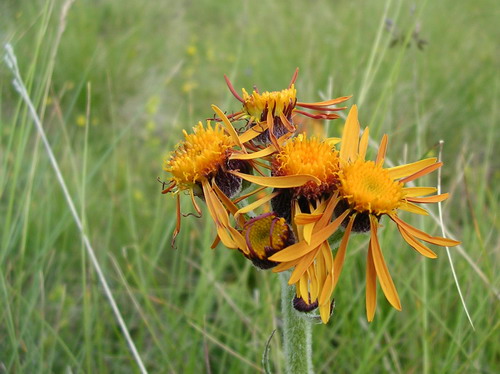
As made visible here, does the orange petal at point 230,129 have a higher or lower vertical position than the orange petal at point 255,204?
higher

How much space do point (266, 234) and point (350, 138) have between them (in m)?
0.30

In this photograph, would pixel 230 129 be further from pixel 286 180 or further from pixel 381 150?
pixel 381 150

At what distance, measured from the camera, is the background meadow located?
1.84 m

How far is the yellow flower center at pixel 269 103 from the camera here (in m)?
1.29

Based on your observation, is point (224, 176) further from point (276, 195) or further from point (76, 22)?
point (76, 22)

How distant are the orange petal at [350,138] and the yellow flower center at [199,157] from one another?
0.25 meters

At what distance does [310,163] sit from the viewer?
117 cm

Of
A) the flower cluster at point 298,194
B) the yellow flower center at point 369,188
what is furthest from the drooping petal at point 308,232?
the yellow flower center at point 369,188

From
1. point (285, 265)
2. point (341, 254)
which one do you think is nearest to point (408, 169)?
point (341, 254)

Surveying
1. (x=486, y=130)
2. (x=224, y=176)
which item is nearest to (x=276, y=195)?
(x=224, y=176)

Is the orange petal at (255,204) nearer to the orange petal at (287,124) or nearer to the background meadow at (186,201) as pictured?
the orange petal at (287,124)

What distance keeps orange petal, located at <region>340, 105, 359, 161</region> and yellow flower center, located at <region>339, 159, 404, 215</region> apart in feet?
0.22

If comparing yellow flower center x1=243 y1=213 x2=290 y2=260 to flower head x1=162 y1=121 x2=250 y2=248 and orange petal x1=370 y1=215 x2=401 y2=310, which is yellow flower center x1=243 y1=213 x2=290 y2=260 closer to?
flower head x1=162 y1=121 x2=250 y2=248

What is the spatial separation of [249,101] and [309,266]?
0.44 meters
